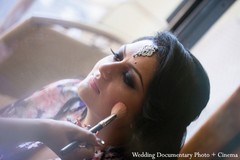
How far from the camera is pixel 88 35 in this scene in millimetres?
1005

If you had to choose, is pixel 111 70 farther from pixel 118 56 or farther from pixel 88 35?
pixel 88 35

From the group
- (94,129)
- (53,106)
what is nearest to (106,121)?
(94,129)

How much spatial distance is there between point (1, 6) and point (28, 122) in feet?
1.29

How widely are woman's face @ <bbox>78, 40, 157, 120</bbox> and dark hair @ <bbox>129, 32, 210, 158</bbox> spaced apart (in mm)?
17

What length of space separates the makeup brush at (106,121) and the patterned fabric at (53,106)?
79 millimetres

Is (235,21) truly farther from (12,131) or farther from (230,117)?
(12,131)

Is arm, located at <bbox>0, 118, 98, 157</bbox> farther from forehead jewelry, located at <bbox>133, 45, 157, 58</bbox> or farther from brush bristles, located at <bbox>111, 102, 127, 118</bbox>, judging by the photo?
forehead jewelry, located at <bbox>133, 45, 157, 58</bbox>

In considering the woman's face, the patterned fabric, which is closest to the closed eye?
the woman's face

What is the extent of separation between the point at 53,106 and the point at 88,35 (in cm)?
28

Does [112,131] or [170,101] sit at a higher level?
[170,101]

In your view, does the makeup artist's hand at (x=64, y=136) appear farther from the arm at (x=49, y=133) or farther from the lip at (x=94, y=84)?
the lip at (x=94, y=84)

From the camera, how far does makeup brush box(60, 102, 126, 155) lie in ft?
1.77

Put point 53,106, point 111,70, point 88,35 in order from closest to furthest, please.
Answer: point 111,70 < point 53,106 < point 88,35

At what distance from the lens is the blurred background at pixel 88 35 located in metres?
0.88
